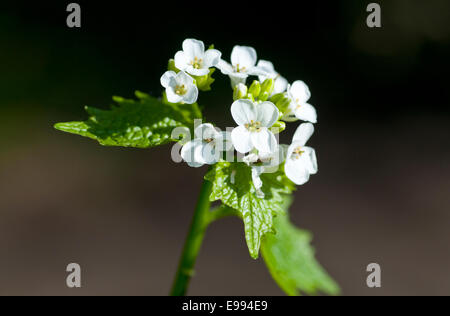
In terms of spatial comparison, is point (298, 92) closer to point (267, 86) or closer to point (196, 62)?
point (267, 86)

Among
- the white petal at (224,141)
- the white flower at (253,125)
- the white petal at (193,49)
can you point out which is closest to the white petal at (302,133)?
the white flower at (253,125)

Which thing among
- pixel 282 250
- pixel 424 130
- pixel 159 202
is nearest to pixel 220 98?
pixel 159 202

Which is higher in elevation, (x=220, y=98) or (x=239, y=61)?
(x=220, y=98)

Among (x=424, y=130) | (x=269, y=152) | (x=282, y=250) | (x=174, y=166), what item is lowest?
(x=282, y=250)

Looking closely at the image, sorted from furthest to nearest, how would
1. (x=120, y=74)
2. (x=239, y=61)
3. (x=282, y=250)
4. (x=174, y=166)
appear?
(x=120, y=74) → (x=174, y=166) → (x=282, y=250) → (x=239, y=61)

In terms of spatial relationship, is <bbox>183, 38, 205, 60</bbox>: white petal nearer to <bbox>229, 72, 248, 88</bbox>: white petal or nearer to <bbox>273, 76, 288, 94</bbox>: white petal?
<bbox>229, 72, 248, 88</bbox>: white petal

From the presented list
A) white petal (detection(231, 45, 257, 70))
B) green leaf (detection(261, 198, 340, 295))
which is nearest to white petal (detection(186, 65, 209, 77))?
white petal (detection(231, 45, 257, 70))
